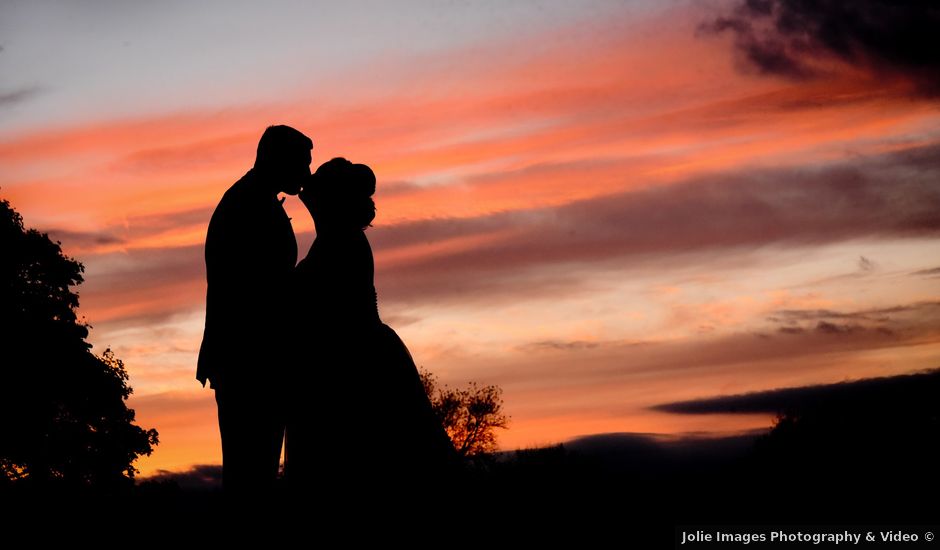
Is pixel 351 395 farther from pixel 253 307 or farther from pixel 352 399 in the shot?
pixel 253 307

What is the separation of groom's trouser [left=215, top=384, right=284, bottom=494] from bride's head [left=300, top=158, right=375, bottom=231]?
1739mm

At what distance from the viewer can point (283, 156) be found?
9219 mm

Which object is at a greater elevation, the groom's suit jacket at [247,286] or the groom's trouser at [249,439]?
the groom's suit jacket at [247,286]

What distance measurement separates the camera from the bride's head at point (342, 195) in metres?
9.30

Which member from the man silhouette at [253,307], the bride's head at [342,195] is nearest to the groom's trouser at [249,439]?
the man silhouette at [253,307]

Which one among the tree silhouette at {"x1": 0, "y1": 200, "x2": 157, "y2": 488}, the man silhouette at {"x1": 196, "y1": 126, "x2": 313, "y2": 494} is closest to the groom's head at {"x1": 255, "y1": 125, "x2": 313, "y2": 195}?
the man silhouette at {"x1": 196, "y1": 126, "x2": 313, "y2": 494}

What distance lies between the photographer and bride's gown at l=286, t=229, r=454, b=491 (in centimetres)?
868

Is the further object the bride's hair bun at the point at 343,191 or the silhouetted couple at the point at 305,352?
the bride's hair bun at the point at 343,191

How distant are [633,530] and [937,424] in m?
3.76

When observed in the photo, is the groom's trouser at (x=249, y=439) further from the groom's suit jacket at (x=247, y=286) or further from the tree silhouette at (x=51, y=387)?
the tree silhouette at (x=51, y=387)

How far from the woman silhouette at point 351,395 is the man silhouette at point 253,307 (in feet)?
0.72

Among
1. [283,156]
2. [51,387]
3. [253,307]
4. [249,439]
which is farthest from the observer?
[51,387]

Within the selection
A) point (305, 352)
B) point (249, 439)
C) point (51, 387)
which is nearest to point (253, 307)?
point (305, 352)

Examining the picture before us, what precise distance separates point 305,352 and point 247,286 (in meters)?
0.81
